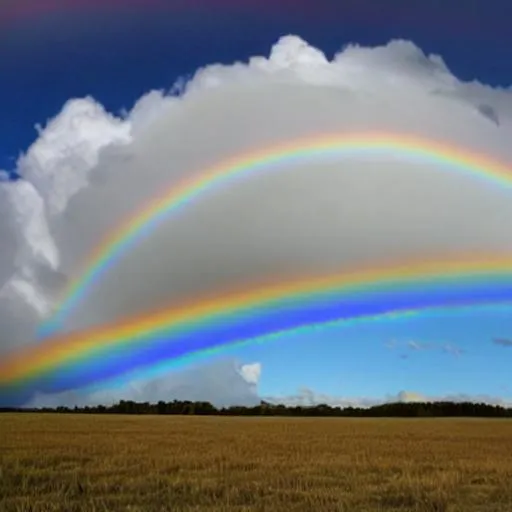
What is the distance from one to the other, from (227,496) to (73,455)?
42.9ft

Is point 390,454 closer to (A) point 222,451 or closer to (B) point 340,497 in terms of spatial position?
(A) point 222,451

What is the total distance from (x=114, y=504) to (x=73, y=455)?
1313cm

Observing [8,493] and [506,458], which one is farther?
[506,458]

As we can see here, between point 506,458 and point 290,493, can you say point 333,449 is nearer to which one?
point 506,458

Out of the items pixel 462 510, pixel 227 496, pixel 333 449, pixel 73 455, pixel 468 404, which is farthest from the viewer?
pixel 468 404

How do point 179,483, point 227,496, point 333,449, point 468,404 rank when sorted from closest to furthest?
point 227,496 < point 179,483 < point 333,449 < point 468,404

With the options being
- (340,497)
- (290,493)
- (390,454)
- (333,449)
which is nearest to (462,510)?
(340,497)

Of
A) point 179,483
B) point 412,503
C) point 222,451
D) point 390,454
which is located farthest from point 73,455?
point 412,503

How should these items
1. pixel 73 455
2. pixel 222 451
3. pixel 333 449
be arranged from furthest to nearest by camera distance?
pixel 333 449
pixel 222 451
pixel 73 455

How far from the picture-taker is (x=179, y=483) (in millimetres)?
19312

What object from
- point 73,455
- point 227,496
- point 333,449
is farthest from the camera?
point 333,449

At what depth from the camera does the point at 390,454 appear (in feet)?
104

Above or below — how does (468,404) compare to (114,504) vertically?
above

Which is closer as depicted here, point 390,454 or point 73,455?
point 73,455
